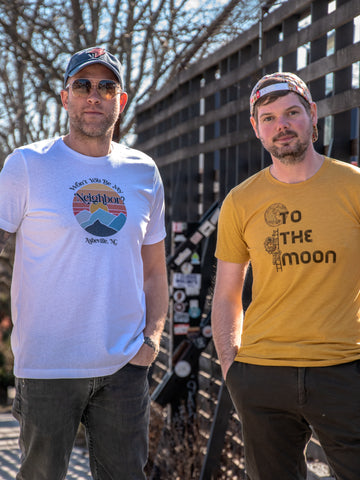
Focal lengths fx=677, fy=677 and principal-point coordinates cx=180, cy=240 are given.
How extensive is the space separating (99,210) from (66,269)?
0.25 metres

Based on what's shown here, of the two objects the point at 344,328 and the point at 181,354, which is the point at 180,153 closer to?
the point at 181,354

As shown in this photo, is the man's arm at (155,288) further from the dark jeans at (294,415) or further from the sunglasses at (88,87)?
the sunglasses at (88,87)

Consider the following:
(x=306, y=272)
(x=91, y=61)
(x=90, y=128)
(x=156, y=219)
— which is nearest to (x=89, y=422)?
(x=156, y=219)

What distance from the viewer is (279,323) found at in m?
2.31

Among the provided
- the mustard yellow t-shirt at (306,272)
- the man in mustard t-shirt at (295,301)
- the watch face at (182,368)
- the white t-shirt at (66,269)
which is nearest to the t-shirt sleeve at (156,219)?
the white t-shirt at (66,269)

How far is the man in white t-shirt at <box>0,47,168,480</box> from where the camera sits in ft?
7.68

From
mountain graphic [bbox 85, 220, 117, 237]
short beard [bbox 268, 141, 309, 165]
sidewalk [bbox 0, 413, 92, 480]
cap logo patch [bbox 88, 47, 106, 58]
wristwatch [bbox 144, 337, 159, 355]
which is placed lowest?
sidewalk [bbox 0, 413, 92, 480]

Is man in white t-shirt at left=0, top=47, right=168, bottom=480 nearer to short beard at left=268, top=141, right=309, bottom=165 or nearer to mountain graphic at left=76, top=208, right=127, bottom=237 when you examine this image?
mountain graphic at left=76, top=208, right=127, bottom=237

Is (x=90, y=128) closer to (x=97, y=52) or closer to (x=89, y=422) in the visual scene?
(x=97, y=52)

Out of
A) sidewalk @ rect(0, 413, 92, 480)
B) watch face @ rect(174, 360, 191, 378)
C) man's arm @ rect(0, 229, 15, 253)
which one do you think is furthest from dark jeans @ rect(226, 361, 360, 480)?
sidewalk @ rect(0, 413, 92, 480)

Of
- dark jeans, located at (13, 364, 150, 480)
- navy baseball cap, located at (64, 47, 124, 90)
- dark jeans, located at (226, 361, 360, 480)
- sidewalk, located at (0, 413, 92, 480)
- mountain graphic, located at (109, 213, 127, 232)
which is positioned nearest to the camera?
dark jeans, located at (226, 361, 360, 480)

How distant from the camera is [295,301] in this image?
2297 millimetres

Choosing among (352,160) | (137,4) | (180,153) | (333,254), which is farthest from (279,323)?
(137,4)

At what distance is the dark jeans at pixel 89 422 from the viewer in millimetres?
2328
